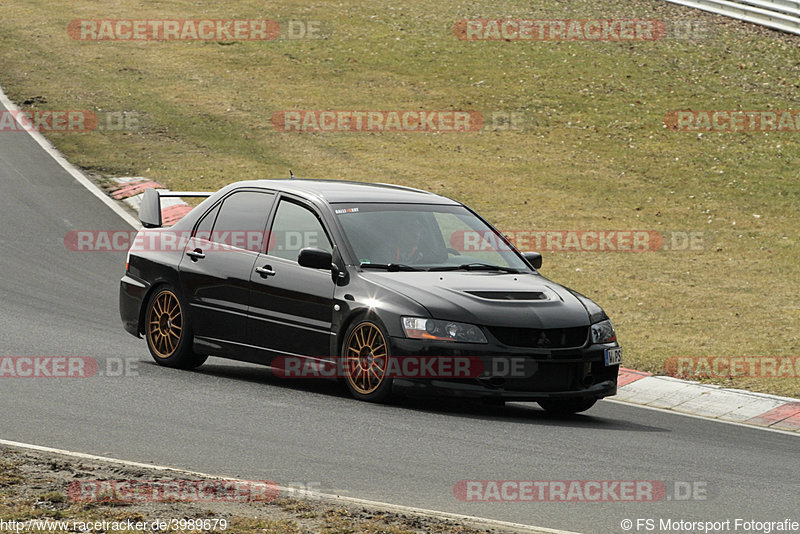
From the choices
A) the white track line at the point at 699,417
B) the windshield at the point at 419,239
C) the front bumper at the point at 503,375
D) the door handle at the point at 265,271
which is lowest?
the white track line at the point at 699,417

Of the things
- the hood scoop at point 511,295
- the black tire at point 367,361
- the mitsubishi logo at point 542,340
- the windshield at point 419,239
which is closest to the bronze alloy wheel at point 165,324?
the windshield at point 419,239

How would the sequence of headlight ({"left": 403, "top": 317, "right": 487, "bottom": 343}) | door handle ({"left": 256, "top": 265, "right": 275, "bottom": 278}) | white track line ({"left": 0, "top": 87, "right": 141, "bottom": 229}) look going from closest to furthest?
headlight ({"left": 403, "top": 317, "right": 487, "bottom": 343}) < door handle ({"left": 256, "top": 265, "right": 275, "bottom": 278}) < white track line ({"left": 0, "top": 87, "right": 141, "bottom": 229})

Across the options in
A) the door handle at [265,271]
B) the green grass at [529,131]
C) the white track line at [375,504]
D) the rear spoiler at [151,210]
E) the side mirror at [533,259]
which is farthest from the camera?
the green grass at [529,131]

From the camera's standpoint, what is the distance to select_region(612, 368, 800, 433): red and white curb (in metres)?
10.3

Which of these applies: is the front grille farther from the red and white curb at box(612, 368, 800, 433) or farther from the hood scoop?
the red and white curb at box(612, 368, 800, 433)

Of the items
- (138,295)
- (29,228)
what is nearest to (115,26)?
(29,228)

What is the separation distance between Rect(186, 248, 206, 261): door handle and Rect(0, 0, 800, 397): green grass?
4557 millimetres

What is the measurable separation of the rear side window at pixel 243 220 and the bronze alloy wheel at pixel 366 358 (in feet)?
4.56

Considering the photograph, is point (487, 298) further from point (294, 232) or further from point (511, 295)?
point (294, 232)

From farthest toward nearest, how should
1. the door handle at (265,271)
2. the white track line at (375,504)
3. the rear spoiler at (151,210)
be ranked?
the rear spoiler at (151,210), the door handle at (265,271), the white track line at (375,504)

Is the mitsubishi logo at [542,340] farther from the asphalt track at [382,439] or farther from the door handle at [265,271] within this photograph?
the door handle at [265,271]

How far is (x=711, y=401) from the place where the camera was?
10.9 metres

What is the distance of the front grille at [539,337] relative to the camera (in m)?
8.85

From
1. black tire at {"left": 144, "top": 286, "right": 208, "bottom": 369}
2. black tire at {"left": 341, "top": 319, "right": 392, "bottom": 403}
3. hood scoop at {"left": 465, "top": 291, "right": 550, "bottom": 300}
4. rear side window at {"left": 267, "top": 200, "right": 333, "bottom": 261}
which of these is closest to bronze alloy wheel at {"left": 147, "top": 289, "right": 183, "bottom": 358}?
black tire at {"left": 144, "top": 286, "right": 208, "bottom": 369}
